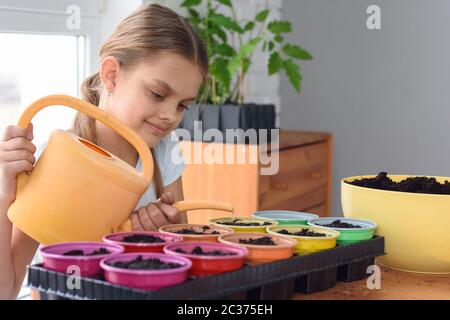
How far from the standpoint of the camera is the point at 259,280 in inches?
34.1

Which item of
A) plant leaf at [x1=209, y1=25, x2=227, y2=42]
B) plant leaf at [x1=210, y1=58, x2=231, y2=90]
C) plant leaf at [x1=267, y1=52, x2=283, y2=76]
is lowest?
plant leaf at [x1=210, y1=58, x2=231, y2=90]

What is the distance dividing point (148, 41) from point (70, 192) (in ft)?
1.72

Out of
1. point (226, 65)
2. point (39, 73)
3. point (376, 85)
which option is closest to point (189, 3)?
point (226, 65)

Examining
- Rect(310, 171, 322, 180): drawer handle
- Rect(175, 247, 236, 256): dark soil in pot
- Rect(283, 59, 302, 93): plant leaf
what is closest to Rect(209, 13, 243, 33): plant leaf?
Rect(283, 59, 302, 93): plant leaf

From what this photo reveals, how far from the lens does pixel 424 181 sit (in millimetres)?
1195

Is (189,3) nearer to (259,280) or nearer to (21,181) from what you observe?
(21,181)

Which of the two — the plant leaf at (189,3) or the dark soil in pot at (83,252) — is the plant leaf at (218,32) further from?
the dark soil in pot at (83,252)

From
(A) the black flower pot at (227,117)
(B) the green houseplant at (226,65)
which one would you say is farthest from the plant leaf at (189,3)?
(A) the black flower pot at (227,117)

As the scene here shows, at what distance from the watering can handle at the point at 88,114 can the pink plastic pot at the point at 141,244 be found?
8 cm

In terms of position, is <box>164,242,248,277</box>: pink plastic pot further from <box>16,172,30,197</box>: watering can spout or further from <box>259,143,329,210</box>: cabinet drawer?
<box>259,143,329,210</box>: cabinet drawer

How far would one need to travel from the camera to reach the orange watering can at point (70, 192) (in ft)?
3.08

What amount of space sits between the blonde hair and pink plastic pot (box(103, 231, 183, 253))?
494mm

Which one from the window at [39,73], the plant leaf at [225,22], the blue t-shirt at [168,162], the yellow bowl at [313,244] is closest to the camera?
the yellow bowl at [313,244]

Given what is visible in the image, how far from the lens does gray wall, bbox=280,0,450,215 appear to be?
3188mm
